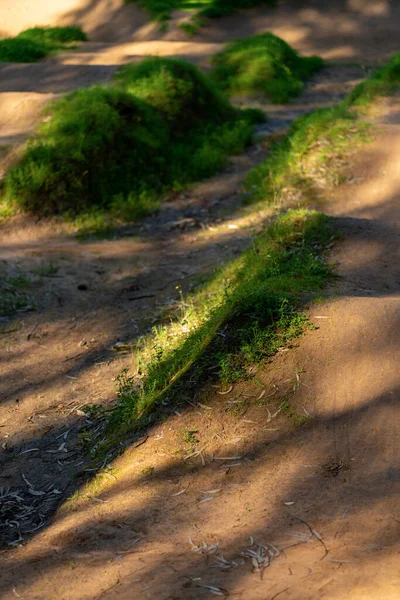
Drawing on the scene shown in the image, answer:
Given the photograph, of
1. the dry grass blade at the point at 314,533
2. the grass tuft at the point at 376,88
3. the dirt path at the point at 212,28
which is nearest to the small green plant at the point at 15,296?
the dry grass blade at the point at 314,533

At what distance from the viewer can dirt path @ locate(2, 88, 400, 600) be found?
9.70 feet

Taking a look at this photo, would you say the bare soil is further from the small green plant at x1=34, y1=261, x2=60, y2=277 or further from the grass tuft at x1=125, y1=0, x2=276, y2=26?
the grass tuft at x1=125, y1=0, x2=276, y2=26

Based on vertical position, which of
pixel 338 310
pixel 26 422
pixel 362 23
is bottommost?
pixel 26 422

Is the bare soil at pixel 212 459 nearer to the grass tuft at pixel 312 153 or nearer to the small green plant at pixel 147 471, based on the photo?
the small green plant at pixel 147 471

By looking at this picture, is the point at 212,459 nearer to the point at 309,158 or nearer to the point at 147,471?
the point at 147,471

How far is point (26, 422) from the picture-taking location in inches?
201

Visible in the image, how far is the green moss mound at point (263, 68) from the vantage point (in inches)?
506

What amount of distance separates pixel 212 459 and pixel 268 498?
49 cm

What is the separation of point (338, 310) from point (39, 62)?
11143mm

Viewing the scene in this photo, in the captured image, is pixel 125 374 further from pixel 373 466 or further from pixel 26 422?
pixel 373 466

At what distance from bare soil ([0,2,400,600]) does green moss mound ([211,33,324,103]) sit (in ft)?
21.5

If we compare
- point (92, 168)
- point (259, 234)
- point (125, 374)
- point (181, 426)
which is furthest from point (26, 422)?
point (92, 168)

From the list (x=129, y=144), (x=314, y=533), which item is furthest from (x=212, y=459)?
(x=129, y=144)

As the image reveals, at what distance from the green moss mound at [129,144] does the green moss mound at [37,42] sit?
3872mm
